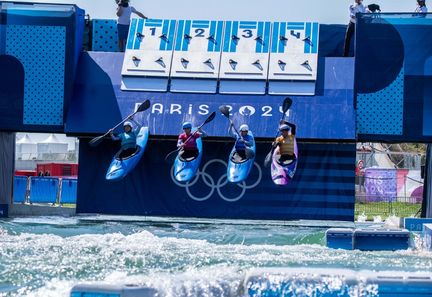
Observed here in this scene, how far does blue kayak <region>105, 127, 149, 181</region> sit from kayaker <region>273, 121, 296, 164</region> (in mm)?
2570

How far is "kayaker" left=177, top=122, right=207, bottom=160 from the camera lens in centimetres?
1661

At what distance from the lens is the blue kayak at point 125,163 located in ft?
54.9

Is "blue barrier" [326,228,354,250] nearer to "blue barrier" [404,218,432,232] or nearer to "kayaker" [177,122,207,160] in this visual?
"blue barrier" [404,218,432,232]

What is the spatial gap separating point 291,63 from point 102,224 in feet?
15.8

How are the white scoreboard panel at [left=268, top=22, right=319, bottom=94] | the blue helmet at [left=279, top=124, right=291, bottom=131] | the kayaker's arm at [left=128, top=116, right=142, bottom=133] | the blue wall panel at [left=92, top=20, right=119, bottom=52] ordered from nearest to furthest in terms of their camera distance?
the blue helmet at [left=279, top=124, right=291, bottom=131], the kayaker's arm at [left=128, top=116, right=142, bottom=133], the white scoreboard panel at [left=268, top=22, right=319, bottom=94], the blue wall panel at [left=92, top=20, right=119, bottom=52]

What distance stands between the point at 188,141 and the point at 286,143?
184 cm

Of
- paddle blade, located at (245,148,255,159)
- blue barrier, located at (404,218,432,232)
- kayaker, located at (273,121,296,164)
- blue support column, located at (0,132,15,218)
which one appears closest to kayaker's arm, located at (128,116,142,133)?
paddle blade, located at (245,148,255,159)

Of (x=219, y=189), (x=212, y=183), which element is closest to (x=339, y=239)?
(x=219, y=189)

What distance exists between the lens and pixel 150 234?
14.0 metres

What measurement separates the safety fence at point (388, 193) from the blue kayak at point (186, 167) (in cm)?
719

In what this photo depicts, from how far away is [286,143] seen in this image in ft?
53.2

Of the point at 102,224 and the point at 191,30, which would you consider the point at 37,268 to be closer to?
the point at 102,224

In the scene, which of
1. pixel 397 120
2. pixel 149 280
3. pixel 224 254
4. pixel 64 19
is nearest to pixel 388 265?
pixel 224 254

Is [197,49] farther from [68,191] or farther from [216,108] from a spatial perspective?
[68,191]
